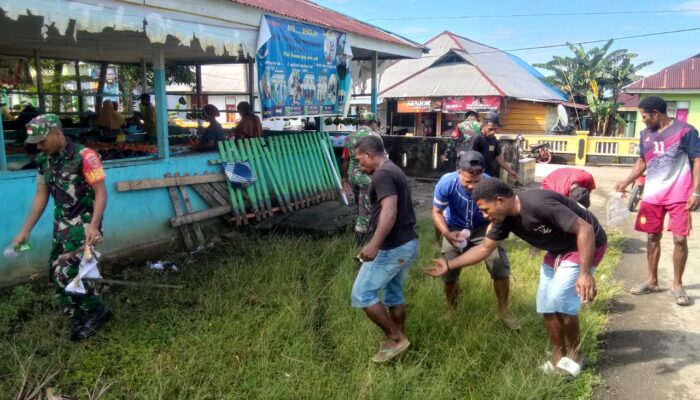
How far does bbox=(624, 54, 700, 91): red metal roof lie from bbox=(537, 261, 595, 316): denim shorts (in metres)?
22.6

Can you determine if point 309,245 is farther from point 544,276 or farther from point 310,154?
point 544,276

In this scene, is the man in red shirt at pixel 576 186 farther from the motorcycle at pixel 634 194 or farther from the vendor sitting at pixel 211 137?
the vendor sitting at pixel 211 137

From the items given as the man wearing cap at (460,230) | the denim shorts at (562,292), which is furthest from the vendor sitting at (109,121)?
the denim shorts at (562,292)

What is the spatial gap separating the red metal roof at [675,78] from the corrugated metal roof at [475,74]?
5738 mm

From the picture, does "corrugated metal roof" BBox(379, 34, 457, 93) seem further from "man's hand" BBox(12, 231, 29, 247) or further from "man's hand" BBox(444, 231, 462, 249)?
"man's hand" BBox(12, 231, 29, 247)

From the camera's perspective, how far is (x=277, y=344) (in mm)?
3705

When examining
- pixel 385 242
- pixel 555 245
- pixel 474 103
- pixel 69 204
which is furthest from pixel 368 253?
pixel 474 103

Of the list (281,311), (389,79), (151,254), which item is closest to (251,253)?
(151,254)

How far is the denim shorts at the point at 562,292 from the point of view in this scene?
315 cm

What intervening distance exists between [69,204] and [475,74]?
2560cm

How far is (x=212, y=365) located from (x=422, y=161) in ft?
28.7

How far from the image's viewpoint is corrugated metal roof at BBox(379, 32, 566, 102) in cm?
2658

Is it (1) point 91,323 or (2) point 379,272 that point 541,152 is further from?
(1) point 91,323

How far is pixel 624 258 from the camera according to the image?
619 cm
